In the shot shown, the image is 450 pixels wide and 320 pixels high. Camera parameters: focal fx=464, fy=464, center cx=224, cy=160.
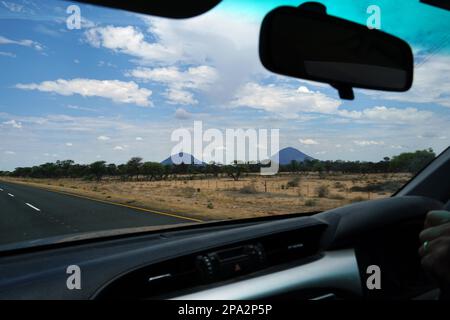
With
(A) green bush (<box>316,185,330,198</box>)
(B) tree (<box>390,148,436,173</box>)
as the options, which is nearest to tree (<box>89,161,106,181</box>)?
(B) tree (<box>390,148,436,173</box>)

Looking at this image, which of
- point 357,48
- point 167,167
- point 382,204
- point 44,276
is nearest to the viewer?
point 357,48

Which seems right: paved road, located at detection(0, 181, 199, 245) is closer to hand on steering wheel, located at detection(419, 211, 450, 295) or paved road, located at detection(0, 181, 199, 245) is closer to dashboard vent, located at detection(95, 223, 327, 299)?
dashboard vent, located at detection(95, 223, 327, 299)

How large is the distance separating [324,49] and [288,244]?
2163 mm

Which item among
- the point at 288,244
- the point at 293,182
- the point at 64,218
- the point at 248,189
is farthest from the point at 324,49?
the point at 248,189

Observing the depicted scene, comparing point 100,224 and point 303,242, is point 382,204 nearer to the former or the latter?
point 303,242

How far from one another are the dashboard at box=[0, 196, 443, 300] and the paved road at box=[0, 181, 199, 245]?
1.31m

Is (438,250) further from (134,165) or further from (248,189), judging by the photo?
(248,189)

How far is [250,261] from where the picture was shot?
3.64 m

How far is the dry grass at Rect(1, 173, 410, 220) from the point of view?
20.7 feet

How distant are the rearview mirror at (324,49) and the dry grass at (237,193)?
3575 mm

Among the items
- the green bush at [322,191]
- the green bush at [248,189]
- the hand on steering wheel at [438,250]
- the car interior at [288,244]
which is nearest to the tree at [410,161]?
the car interior at [288,244]

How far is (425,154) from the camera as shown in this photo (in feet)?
17.9

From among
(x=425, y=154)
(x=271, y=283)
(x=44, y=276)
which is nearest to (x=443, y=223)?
(x=271, y=283)

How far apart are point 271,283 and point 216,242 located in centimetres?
53
